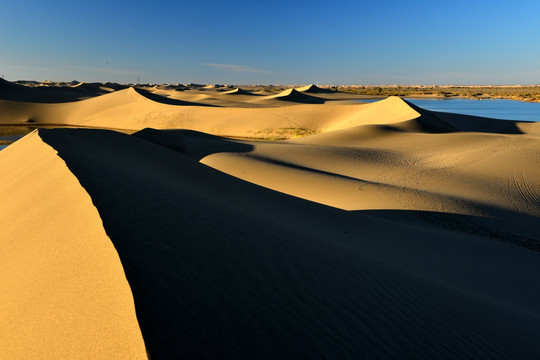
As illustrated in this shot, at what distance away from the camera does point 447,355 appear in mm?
2570

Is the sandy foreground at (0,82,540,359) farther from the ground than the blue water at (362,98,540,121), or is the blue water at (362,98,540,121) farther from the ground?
the sandy foreground at (0,82,540,359)

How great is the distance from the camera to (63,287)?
2402 millimetres

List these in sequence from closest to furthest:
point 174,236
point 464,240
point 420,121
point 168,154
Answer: point 174,236, point 464,240, point 168,154, point 420,121

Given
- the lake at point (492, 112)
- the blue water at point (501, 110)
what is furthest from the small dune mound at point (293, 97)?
the lake at point (492, 112)

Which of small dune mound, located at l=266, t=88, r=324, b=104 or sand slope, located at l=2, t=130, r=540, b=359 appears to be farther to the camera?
small dune mound, located at l=266, t=88, r=324, b=104

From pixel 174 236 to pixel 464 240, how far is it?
5938mm

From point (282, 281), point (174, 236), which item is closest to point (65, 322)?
point (174, 236)

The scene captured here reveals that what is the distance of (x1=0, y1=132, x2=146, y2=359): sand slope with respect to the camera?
192 centimetres

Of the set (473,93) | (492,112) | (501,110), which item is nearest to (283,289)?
(492,112)

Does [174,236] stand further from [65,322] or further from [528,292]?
[528,292]

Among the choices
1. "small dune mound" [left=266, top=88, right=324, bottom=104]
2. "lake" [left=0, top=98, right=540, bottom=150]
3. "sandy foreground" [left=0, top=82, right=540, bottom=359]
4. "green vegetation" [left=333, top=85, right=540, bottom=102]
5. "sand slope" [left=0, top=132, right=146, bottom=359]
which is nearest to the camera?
"sand slope" [left=0, top=132, right=146, bottom=359]

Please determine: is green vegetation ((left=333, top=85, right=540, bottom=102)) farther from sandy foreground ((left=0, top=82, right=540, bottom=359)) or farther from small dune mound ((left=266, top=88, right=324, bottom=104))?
sandy foreground ((left=0, top=82, right=540, bottom=359))

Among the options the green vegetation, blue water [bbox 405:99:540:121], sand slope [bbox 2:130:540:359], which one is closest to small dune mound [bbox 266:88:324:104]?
blue water [bbox 405:99:540:121]

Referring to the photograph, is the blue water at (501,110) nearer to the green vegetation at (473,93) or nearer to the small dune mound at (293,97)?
the green vegetation at (473,93)
